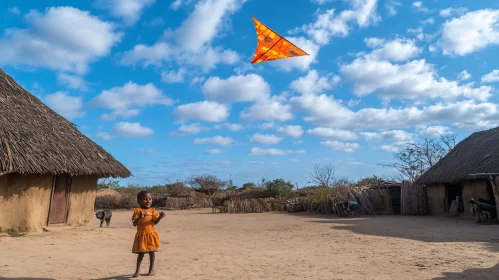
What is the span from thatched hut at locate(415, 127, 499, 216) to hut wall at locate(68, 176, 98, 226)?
39.6 ft

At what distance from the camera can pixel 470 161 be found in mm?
14047

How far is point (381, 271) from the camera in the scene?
15.8 ft

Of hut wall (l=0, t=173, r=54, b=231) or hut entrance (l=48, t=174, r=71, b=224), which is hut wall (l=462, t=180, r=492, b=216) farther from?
hut wall (l=0, t=173, r=54, b=231)


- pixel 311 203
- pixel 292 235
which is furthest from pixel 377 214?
pixel 292 235

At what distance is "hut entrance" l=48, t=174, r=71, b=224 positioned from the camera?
959 centimetres

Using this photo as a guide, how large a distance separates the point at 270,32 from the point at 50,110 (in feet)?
Result: 27.8

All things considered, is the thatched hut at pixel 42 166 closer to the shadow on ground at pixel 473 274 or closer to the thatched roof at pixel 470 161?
the shadow on ground at pixel 473 274

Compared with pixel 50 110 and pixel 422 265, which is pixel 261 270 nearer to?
pixel 422 265

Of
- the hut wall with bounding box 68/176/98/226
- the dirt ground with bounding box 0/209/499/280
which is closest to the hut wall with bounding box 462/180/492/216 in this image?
the dirt ground with bounding box 0/209/499/280

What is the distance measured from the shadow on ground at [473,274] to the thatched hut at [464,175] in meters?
7.64

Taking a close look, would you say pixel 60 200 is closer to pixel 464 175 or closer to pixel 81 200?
pixel 81 200

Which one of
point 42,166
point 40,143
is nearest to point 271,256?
point 42,166

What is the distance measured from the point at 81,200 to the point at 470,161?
546 inches

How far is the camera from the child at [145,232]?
4552 mm
